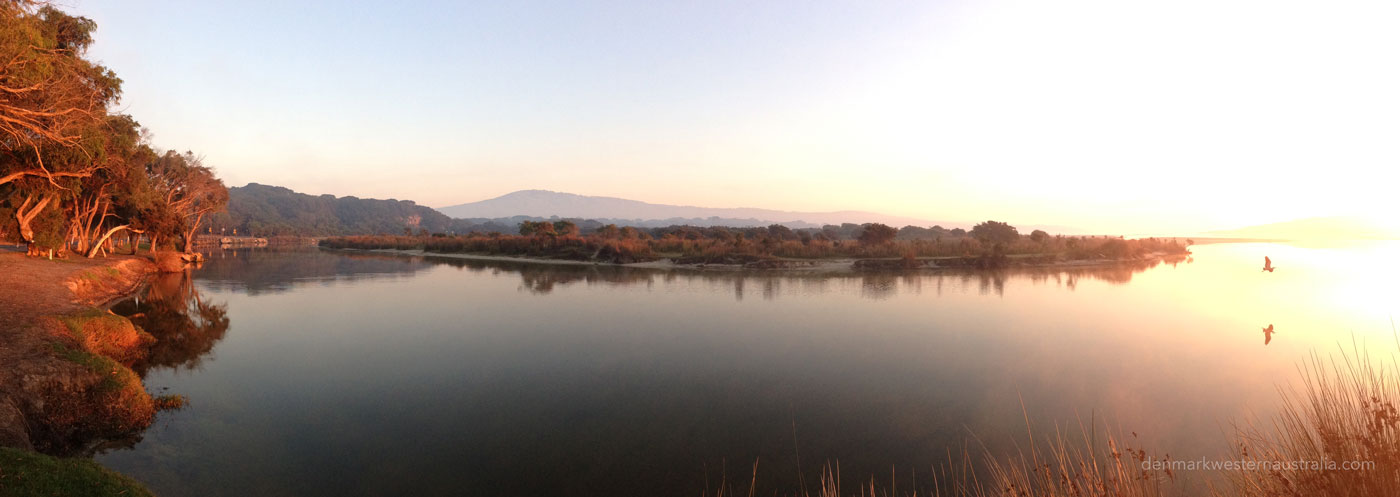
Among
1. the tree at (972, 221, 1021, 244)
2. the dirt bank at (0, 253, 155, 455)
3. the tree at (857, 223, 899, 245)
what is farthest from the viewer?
the tree at (972, 221, 1021, 244)

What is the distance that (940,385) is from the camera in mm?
8930

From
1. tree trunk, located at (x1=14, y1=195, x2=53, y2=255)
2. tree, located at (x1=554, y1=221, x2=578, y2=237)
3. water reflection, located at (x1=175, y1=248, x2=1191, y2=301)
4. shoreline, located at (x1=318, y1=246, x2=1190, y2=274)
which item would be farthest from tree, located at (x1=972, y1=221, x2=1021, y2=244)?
tree trunk, located at (x1=14, y1=195, x2=53, y2=255)

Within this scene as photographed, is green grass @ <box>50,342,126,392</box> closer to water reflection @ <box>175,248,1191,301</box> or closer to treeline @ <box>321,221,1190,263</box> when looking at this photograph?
water reflection @ <box>175,248,1191,301</box>

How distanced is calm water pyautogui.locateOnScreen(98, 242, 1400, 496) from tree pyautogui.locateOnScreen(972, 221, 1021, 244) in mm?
26135

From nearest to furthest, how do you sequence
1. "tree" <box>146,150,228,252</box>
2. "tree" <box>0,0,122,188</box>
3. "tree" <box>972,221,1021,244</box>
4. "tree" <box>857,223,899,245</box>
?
"tree" <box>0,0,122,188</box>
"tree" <box>146,150,228,252</box>
"tree" <box>857,223,899,245</box>
"tree" <box>972,221,1021,244</box>

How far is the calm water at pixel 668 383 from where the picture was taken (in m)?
5.93

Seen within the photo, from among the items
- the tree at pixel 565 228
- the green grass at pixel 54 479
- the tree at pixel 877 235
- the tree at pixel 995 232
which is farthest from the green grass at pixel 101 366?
the tree at pixel 565 228

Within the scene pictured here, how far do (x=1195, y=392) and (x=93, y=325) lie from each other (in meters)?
19.2

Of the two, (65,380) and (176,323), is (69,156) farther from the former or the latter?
(65,380)

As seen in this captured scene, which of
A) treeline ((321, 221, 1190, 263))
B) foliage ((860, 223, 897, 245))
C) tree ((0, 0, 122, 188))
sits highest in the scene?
tree ((0, 0, 122, 188))

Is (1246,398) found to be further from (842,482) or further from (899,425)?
(842,482)

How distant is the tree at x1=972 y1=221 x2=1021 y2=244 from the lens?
148ft

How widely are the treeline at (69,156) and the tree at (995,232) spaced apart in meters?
49.5

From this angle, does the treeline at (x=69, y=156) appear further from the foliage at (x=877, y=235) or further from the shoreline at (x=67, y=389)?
the foliage at (x=877, y=235)
